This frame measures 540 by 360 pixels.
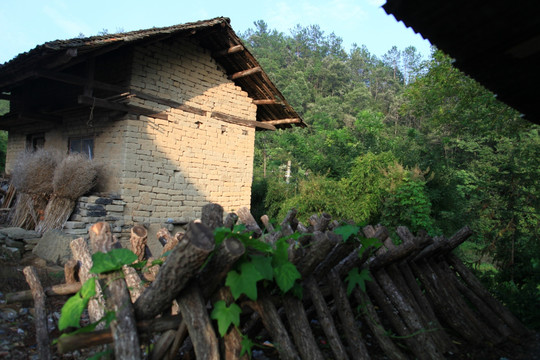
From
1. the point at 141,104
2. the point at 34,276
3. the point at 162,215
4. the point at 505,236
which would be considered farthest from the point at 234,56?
the point at 34,276

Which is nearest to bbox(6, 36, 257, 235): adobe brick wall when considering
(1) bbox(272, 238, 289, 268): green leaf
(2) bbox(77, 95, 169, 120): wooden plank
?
(2) bbox(77, 95, 169, 120): wooden plank

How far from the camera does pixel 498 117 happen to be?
11062mm

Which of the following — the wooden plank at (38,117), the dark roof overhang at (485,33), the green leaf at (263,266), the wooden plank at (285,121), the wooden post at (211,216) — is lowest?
the green leaf at (263,266)

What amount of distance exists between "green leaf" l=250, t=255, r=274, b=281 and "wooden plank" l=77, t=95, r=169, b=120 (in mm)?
6212

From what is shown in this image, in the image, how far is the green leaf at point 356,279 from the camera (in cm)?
298

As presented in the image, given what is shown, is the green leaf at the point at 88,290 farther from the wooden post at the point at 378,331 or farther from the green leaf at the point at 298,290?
the wooden post at the point at 378,331

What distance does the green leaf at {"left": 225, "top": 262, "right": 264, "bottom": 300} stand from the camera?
2102 mm

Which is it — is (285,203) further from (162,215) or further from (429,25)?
(429,25)

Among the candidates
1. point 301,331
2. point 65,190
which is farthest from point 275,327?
point 65,190

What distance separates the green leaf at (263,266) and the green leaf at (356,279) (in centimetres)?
97

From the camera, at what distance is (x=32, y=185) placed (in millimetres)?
7309

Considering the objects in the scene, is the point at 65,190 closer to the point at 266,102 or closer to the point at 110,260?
the point at 266,102

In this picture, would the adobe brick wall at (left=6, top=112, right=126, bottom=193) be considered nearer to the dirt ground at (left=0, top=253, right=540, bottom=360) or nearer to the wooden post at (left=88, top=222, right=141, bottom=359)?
the dirt ground at (left=0, top=253, right=540, bottom=360)

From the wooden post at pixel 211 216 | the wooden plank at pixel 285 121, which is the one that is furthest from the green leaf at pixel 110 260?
the wooden plank at pixel 285 121
